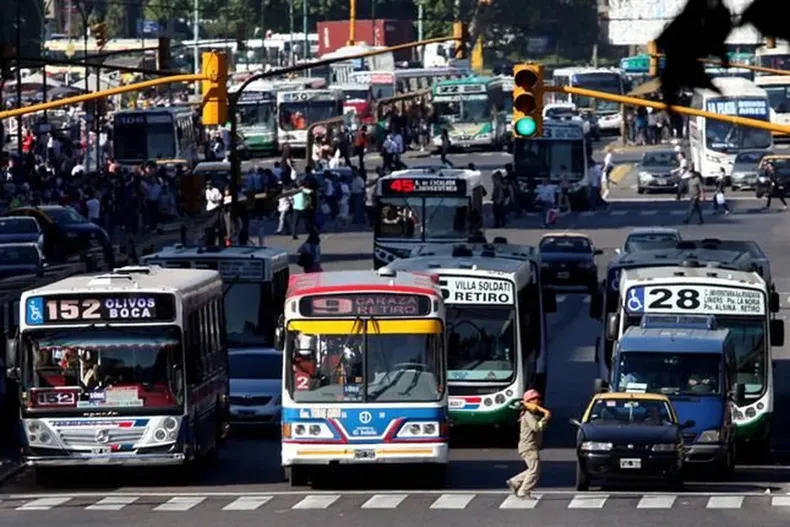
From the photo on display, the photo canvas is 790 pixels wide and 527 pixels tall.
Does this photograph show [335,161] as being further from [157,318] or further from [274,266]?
[157,318]

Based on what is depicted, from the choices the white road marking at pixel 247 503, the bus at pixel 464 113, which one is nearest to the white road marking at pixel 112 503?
the white road marking at pixel 247 503

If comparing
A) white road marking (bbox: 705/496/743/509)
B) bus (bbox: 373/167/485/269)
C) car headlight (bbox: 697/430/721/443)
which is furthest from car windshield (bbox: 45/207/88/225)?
white road marking (bbox: 705/496/743/509)

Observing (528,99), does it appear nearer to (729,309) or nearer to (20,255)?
(729,309)

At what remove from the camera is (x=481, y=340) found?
2892cm

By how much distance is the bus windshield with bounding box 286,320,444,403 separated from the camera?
953 inches

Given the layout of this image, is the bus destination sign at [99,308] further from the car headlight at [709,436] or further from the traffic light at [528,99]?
the car headlight at [709,436]

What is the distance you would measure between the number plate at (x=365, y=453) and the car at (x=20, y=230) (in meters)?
23.0

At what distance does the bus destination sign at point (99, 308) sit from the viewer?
24578mm

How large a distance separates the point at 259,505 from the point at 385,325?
8.96ft

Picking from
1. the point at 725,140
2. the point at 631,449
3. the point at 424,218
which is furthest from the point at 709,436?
the point at 725,140

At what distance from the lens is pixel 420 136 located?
95.2 meters

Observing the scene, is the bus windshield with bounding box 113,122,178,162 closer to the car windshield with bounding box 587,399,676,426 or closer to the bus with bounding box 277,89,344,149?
the bus with bounding box 277,89,344,149

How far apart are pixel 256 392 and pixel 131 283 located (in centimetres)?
605

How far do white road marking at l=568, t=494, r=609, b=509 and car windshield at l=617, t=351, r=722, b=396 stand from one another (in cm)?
282
